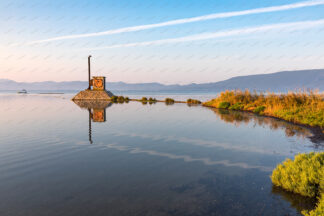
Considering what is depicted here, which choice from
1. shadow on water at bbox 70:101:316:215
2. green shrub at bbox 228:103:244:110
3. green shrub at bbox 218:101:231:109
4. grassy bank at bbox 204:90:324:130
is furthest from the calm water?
green shrub at bbox 218:101:231:109

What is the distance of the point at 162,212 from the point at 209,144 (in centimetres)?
779

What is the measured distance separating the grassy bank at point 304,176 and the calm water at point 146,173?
31cm

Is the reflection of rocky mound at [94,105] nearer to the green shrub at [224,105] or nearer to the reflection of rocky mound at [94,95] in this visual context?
the reflection of rocky mound at [94,95]

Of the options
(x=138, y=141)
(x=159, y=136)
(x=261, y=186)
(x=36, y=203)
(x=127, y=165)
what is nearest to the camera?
(x=36, y=203)

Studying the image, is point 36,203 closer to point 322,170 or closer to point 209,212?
point 209,212

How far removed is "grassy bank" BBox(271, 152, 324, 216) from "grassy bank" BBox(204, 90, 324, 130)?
12.5m

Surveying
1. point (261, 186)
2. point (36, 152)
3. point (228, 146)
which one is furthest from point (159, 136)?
point (261, 186)

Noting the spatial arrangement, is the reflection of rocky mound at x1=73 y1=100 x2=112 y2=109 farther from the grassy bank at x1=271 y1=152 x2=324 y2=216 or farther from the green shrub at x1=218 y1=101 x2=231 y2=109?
the grassy bank at x1=271 y1=152 x2=324 y2=216

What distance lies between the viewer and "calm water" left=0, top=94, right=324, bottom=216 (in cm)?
599

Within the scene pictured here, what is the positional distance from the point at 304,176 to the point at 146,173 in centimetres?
508

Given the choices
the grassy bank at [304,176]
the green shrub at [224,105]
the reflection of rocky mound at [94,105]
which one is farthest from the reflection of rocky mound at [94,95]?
the grassy bank at [304,176]

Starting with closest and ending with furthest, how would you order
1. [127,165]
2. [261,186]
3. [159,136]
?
1. [261,186]
2. [127,165]
3. [159,136]

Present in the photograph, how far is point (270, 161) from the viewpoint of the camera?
9781mm

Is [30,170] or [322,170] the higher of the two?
[322,170]
